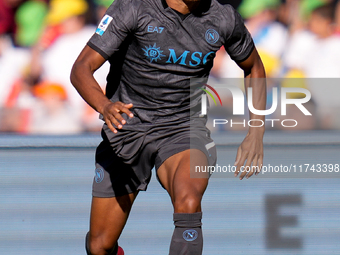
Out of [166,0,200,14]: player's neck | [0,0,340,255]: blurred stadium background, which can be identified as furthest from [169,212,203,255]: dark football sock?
[0,0,340,255]: blurred stadium background

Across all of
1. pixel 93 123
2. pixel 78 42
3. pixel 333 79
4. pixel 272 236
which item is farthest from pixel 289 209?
pixel 78 42

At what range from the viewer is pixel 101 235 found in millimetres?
3414

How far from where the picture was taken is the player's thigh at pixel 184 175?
2754 mm

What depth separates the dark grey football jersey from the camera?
2879 millimetres

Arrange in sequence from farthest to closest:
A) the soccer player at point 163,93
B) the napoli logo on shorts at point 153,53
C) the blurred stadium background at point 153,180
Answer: the blurred stadium background at point 153,180 → the napoli logo on shorts at point 153,53 → the soccer player at point 163,93

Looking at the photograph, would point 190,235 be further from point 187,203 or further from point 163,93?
point 163,93

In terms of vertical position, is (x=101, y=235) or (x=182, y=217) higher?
(x=182, y=217)

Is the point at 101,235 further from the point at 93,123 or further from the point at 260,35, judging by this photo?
the point at 260,35

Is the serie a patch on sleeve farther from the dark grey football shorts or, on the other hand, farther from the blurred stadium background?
the blurred stadium background

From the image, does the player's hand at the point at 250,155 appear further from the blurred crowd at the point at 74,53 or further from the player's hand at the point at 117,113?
the blurred crowd at the point at 74,53

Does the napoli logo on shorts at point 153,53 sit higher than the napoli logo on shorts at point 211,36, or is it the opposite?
the napoli logo on shorts at point 211,36

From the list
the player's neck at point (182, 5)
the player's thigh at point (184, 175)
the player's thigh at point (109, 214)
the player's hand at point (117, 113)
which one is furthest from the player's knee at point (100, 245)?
the player's neck at point (182, 5)

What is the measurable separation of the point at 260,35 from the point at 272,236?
165 centimetres

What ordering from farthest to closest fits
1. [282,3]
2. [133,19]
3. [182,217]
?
[282,3] < [133,19] < [182,217]
